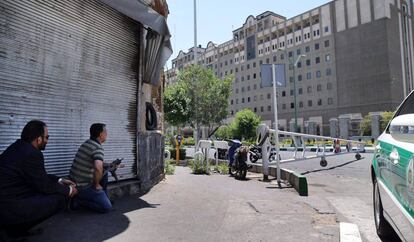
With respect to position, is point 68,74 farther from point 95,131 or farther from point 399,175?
point 399,175

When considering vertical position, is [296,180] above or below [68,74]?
below

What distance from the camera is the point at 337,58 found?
218 feet

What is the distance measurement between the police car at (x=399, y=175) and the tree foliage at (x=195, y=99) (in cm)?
2556

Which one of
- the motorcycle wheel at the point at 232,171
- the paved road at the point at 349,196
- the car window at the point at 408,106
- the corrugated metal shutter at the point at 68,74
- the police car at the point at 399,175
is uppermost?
the corrugated metal shutter at the point at 68,74

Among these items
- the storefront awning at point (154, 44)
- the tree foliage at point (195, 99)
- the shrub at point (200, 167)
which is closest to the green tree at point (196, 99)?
the tree foliage at point (195, 99)

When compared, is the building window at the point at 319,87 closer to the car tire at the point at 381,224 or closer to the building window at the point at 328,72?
the building window at the point at 328,72

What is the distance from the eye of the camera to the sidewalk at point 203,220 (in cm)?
426

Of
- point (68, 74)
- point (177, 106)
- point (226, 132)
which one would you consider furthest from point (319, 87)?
point (68, 74)

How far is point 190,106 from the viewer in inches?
1169

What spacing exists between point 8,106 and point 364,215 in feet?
18.6

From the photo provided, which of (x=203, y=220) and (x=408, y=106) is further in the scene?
(x=203, y=220)

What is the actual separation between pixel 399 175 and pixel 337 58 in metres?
68.5

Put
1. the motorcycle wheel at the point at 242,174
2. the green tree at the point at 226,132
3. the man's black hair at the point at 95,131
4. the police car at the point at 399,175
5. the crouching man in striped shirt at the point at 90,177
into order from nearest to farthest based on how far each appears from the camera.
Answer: the police car at the point at 399,175 → the crouching man in striped shirt at the point at 90,177 → the man's black hair at the point at 95,131 → the motorcycle wheel at the point at 242,174 → the green tree at the point at 226,132

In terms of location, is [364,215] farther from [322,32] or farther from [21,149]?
[322,32]
